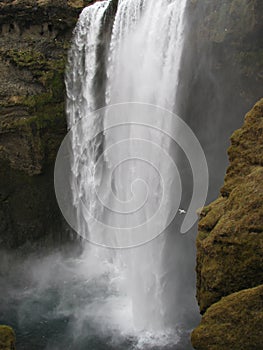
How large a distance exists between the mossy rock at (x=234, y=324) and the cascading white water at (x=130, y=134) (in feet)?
28.3

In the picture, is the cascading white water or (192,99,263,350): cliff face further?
the cascading white water

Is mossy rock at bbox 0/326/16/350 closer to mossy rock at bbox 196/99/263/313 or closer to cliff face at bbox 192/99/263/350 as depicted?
cliff face at bbox 192/99/263/350

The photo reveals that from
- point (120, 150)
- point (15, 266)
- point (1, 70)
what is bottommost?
point (15, 266)

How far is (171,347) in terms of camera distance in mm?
12805

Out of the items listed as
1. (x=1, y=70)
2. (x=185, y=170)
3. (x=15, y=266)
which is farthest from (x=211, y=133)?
(x=15, y=266)

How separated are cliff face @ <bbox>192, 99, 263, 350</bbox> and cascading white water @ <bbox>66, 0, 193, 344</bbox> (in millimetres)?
8324

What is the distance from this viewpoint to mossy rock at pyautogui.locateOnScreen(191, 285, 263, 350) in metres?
5.18

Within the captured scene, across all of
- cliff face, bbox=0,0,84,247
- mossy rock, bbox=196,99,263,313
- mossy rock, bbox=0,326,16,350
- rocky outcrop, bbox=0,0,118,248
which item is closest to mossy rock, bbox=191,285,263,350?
mossy rock, bbox=196,99,263,313

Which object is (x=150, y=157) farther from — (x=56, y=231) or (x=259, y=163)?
(x=259, y=163)

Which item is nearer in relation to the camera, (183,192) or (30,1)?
(183,192)

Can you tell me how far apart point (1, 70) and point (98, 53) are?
4339 millimetres

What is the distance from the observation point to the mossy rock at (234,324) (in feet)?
17.0

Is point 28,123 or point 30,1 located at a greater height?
point 30,1

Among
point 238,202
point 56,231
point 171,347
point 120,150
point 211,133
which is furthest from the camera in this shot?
point 56,231
